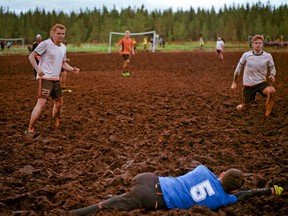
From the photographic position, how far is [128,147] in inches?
310

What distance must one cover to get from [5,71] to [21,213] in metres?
22.7

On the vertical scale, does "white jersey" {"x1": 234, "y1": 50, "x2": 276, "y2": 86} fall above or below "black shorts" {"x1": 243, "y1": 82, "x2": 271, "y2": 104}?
above

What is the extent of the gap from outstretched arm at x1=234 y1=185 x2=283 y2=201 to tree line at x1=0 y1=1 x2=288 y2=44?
369ft

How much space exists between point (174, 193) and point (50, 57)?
5.02 m

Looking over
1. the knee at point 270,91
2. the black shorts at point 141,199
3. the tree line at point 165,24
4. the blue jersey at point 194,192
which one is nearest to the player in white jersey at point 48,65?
the black shorts at point 141,199

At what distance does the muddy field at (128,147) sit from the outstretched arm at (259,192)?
0.07 meters

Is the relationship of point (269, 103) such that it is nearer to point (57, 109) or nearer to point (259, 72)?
point (259, 72)

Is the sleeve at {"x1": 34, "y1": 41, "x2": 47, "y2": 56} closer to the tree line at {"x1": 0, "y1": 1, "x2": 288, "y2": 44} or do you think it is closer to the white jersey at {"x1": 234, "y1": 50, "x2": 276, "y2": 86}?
the white jersey at {"x1": 234, "y1": 50, "x2": 276, "y2": 86}

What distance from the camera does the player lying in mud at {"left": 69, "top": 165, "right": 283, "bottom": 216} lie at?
473cm

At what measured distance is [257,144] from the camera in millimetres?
7934

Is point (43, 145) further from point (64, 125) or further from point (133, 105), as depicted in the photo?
point (133, 105)

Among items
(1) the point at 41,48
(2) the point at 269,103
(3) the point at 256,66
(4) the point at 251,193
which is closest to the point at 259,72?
(3) the point at 256,66

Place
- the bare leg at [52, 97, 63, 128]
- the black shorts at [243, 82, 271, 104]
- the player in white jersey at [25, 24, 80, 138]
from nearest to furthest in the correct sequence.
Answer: the player in white jersey at [25, 24, 80, 138] → the bare leg at [52, 97, 63, 128] → the black shorts at [243, 82, 271, 104]

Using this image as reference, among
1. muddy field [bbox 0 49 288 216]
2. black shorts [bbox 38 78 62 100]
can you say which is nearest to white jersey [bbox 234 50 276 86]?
muddy field [bbox 0 49 288 216]
